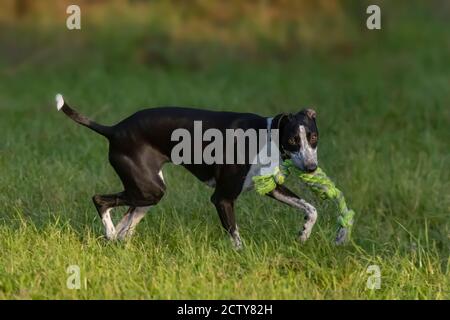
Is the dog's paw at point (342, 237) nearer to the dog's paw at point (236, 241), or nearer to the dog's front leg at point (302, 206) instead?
the dog's front leg at point (302, 206)

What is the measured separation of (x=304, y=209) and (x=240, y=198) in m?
1.03

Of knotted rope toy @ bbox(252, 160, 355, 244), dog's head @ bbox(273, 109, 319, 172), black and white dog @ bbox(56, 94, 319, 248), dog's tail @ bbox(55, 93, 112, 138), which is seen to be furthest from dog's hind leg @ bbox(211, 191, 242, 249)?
dog's tail @ bbox(55, 93, 112, 138)

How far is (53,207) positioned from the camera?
292 inches

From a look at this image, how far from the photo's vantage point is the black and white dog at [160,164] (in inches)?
260

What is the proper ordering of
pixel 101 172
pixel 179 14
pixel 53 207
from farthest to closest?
pixel 179 14, pixel 101 172, pixel 53 207

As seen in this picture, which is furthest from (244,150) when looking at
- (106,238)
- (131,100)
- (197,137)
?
(131,100)

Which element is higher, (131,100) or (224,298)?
(131,100)

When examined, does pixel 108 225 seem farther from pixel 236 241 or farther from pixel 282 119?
pixel 282 119

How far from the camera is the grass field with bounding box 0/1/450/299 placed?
19.8 ft

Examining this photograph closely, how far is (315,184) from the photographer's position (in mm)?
6719

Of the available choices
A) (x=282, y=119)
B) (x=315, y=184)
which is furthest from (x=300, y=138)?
(x=315, y=184)

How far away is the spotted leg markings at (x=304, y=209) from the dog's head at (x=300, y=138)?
325 millimetres

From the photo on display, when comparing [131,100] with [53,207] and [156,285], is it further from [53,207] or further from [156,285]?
[156,285]

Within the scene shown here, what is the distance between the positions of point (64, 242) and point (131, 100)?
575 cm
